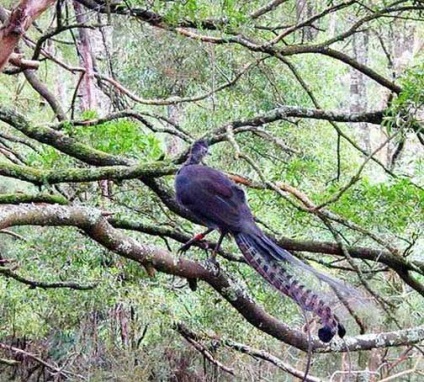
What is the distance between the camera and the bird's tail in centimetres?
159

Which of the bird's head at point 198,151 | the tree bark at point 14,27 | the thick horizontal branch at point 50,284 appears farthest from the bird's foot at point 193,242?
the thick horizontal branch at point 50,284

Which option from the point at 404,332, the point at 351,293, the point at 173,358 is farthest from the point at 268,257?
the point at 173,358

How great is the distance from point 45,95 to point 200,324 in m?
1.26

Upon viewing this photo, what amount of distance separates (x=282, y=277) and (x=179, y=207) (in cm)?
89

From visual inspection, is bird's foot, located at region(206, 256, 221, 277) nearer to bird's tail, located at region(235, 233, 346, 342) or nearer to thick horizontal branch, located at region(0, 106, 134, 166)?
bird's tail, located at region(235, 233, 346, 342)

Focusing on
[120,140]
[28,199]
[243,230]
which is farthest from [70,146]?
[243,230]

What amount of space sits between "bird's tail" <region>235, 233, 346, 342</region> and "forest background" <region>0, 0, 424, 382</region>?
0.11 metres

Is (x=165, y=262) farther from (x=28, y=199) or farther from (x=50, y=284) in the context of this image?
(x=50, y=284)

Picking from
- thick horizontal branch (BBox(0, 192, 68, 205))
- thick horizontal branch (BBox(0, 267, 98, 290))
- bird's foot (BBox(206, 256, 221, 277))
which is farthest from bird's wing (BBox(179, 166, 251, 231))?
thick horizontal branch (BBox(0, 267, 98, 290))

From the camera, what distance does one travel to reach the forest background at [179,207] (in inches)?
82.7

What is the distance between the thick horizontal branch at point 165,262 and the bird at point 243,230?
87 mm

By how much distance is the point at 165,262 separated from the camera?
1.95 m

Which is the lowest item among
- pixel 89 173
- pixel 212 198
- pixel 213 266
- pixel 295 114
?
→ pixel 213 266

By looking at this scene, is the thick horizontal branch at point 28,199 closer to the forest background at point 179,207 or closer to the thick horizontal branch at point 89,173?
the forest background at point 179,207
